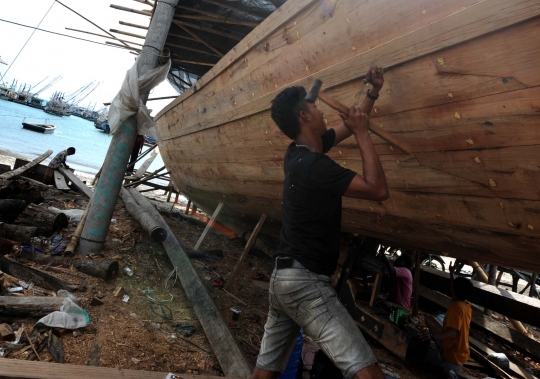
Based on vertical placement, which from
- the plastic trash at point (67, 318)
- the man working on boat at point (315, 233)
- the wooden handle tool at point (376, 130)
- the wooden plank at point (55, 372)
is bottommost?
the plastic trash at point (67, 318)

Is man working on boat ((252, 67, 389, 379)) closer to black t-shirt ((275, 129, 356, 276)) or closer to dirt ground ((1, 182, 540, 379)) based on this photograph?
black t-shirt ((275, 129, 356, 276))

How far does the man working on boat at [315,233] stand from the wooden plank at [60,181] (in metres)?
7.05

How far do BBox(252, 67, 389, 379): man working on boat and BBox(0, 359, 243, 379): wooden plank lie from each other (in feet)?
2.41

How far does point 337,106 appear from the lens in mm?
1702

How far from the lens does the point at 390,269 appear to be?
400 cm

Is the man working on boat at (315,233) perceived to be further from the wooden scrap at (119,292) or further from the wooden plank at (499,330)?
the wooden plank at (499,330)

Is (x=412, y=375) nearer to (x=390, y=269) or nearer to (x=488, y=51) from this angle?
(x=390, y=269)

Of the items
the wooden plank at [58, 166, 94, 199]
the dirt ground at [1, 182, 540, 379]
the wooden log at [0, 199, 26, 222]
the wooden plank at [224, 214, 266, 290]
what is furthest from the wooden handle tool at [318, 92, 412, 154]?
the wooden plank at [58, 166, 94, 199]

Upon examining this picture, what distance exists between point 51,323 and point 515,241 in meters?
2.97

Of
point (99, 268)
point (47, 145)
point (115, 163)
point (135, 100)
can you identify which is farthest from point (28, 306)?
point (47, 145)

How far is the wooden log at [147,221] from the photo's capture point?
197 inches

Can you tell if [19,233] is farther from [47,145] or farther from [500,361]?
[47,145]

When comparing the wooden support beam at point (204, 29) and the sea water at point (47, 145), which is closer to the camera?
the wooden support beam at point (204, 29)

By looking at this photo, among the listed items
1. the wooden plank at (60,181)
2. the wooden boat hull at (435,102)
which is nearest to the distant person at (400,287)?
the wooden boat hull at (435,102)
